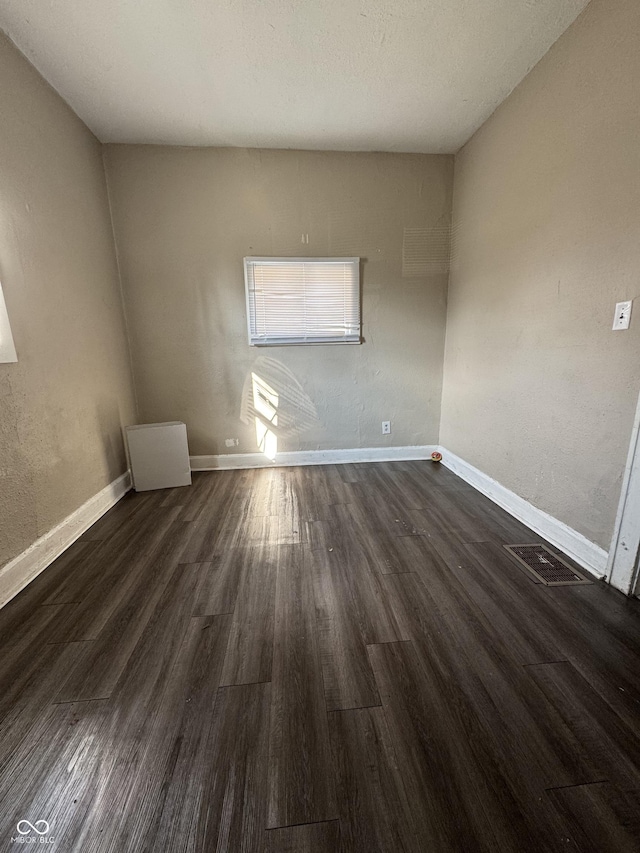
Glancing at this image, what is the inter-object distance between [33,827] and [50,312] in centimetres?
226

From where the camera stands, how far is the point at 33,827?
817mm

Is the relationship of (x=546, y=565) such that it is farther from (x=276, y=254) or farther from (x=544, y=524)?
(x=276, y=254)

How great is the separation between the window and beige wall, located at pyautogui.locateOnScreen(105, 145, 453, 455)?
0.10 metres

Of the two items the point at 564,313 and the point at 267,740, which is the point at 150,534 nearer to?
the point at 267,740

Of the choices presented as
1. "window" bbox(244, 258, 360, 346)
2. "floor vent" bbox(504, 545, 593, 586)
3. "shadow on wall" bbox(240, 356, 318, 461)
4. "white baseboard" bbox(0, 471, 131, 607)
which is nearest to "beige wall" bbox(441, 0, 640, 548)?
"floor vent" bbox(504, 545, 593, 586)

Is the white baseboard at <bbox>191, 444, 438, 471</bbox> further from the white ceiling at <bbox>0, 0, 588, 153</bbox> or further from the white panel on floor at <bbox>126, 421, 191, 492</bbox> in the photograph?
the white ceiling at <bbox>0, 0, 588, 153</bbox>

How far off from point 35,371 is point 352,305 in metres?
2.41

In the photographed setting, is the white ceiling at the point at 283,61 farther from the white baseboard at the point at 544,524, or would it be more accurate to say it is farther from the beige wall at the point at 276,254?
the white baseboard at the point at 544,524

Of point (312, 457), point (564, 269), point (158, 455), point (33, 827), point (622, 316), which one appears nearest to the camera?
point (33, 827)

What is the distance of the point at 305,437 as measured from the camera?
335 cm

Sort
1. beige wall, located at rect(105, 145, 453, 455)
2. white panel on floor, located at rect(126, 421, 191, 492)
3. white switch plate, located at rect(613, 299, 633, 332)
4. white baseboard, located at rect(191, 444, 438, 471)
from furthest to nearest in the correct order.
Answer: white baseboard, located at rect(191, 444, 438, 471), beige wall, located at rect(105, 145, 453, 455), white panel on floor, located at rect(126, 421, 191, 492), white switch plate, located at rect(613, 299, 633, 332)

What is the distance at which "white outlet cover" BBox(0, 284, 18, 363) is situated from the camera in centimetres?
166

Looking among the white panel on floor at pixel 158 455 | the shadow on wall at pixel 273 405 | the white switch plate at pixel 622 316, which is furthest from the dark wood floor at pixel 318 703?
the shadow on wall at pixel 273 405

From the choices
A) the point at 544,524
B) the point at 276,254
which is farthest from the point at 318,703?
the point at 276,254
